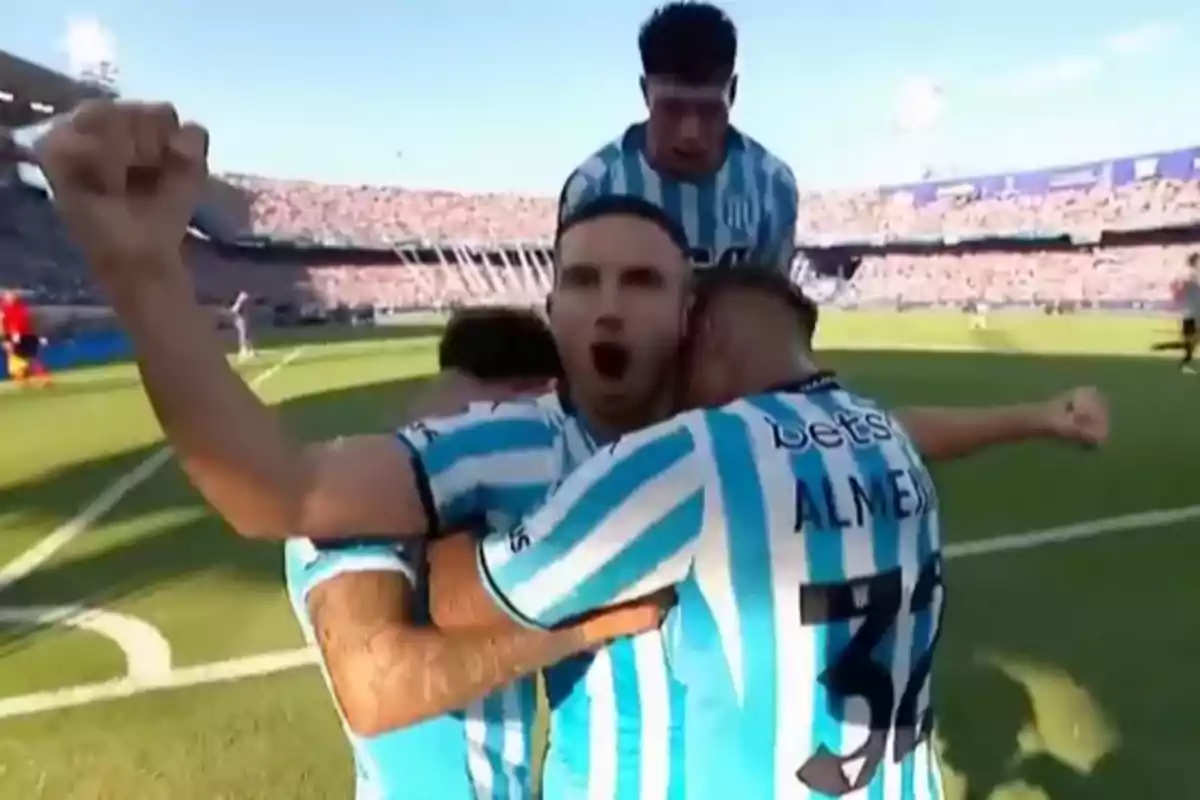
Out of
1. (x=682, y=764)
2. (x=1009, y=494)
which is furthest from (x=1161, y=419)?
(x=682, y=764)

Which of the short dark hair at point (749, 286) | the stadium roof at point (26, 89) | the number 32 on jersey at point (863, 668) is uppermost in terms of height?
the stadium roof at point (26, 89)

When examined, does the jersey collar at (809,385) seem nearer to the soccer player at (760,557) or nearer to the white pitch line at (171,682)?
the soccer player at (760,557)

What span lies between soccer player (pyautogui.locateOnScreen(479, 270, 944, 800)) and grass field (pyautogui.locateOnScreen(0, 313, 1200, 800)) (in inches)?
51.4

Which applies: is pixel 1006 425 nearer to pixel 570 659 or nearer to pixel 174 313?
pixel 570 659

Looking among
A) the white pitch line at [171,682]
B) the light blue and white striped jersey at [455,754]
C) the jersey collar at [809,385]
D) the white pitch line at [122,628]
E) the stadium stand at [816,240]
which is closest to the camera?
the jersey collar at [809,385]

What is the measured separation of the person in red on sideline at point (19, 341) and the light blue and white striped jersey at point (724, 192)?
65.1 ft

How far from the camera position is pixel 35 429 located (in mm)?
14984

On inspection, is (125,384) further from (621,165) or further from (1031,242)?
(1031,242)

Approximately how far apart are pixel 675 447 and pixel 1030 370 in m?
20.0

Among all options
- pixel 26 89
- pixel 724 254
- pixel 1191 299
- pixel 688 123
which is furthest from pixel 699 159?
pixel 26 89

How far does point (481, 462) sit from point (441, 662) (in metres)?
0.25

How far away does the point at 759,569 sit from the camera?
57.3 inches

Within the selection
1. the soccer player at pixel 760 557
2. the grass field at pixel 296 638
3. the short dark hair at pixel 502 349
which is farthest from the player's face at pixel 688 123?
the soccer player at pixel 760 557

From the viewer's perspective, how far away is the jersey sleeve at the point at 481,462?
1479 millimetres
